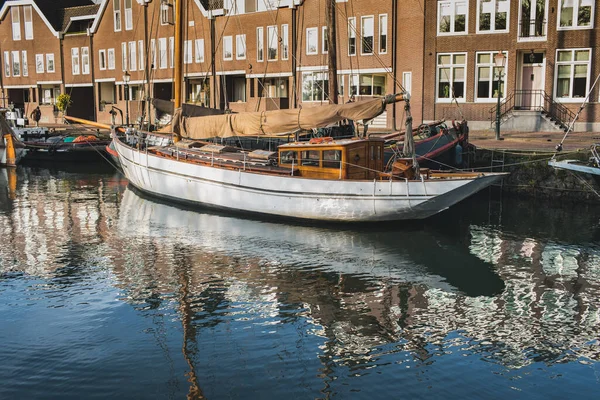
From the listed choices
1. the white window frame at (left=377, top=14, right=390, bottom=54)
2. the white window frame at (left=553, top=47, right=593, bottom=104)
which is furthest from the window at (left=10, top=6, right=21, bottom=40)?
the white window frame at (left=553, top=47, right=593, bottom=104)

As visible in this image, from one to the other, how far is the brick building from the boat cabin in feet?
23.2

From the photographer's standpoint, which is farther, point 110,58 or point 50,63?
point 50,63

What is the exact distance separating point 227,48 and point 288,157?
31.2 m

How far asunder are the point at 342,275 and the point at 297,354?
5254 millimetres

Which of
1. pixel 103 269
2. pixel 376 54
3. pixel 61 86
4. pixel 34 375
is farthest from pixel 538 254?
pixel 61 86

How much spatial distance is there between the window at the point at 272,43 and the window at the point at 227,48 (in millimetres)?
4029

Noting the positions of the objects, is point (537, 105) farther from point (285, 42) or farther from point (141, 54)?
point (141, 54)

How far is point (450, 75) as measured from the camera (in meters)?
40.0

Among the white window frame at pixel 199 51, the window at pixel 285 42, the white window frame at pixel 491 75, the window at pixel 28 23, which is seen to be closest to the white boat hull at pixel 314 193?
the white window frame at pixel 491 75

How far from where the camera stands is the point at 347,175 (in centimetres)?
2153

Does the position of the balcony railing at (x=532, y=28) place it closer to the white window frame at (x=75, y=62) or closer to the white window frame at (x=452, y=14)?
the white window frame at (x=452, y=14)

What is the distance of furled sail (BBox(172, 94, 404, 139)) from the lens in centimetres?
2239

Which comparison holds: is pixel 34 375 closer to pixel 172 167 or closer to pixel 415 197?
pixel 415 197

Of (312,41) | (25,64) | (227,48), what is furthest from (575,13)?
(25,64)
